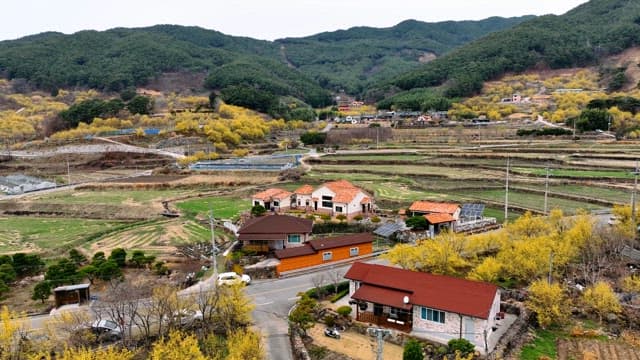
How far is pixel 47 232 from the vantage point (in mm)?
37188

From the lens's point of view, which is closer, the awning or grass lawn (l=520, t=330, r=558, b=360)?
grass lawn (l=520, t=330, r=558, b=360)

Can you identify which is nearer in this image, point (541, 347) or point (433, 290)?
point (541, 347)

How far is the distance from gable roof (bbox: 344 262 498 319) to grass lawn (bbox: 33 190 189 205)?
3190 cm

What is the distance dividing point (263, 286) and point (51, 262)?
48.9ft

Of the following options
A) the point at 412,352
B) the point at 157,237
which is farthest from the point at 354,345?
the point at 157,237

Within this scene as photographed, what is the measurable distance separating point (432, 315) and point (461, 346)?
2.08 metres

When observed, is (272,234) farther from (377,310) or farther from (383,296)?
(383,296)

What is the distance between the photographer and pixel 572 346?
18219 mm

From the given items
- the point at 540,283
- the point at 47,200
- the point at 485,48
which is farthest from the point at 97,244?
the point at 485,48

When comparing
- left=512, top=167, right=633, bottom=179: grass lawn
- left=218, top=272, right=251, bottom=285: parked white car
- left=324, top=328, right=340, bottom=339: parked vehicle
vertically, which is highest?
left=512, top=167, right=633, bottom=179: grass lawn

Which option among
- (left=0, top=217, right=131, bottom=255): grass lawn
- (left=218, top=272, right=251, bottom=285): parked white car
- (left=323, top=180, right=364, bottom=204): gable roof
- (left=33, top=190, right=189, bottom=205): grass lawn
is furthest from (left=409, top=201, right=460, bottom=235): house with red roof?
(left=33, top=190, right=189, bottom=205): grass lawn

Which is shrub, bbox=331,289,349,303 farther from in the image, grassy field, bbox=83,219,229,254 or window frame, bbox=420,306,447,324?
grassy field, bbox=83,219,229,254

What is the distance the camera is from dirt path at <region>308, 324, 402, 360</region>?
17.7 metres

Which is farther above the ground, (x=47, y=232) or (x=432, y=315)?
(x=432, y=315)
